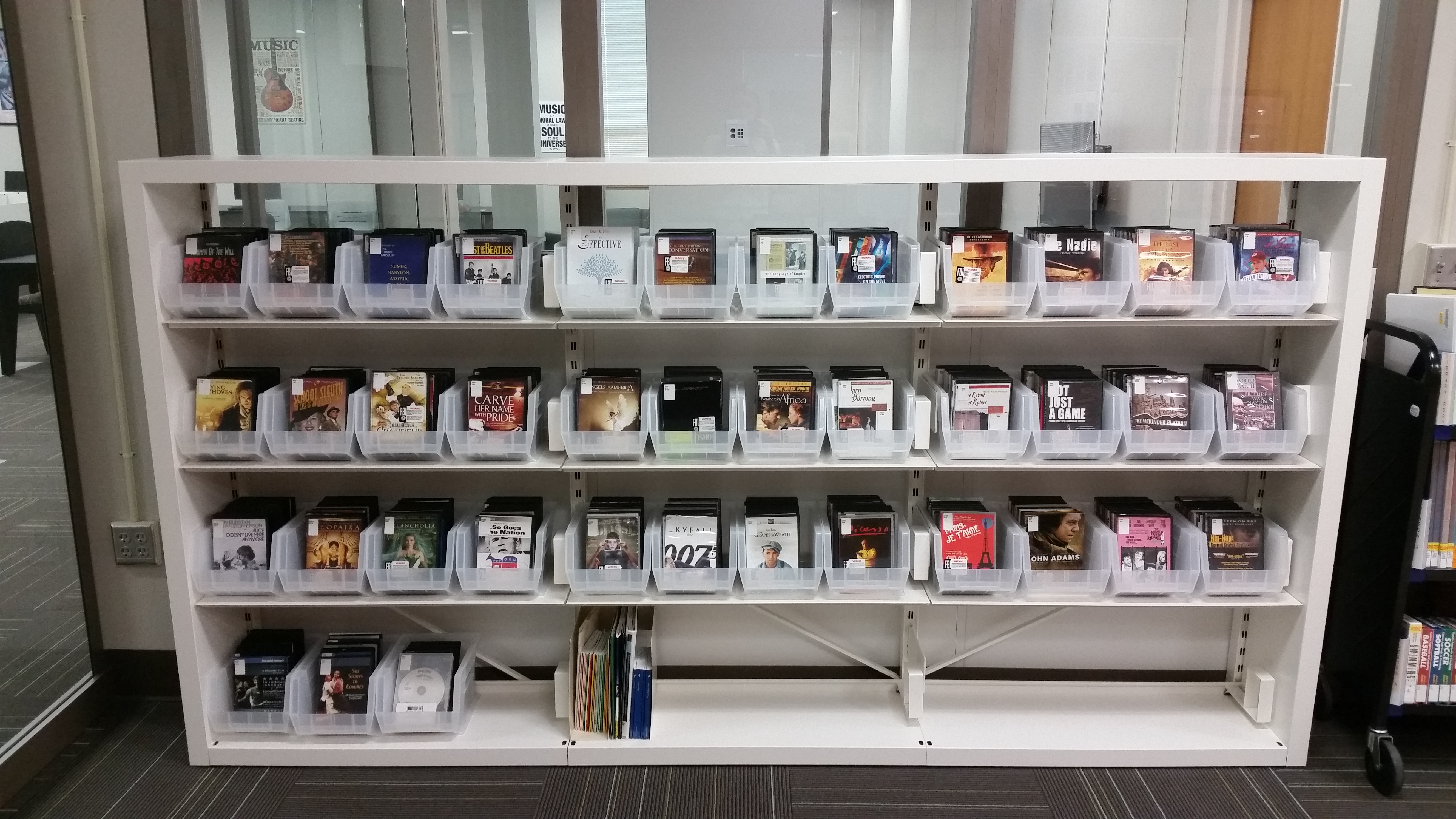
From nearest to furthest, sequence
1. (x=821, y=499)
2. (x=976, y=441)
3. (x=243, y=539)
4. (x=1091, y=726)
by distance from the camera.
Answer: (x=976, y=441)
(x=243, y=539)
(x=1091, y=726)
(x=821, y=499)

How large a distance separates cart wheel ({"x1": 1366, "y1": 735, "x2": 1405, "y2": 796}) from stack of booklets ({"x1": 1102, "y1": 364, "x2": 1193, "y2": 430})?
3.23 ft

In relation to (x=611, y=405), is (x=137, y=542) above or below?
below

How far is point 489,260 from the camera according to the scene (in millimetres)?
2379

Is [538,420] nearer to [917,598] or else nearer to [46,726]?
[917,598]

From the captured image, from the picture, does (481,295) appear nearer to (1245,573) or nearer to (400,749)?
(400,749)

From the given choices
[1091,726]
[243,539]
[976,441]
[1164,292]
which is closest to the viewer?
[1164,292]

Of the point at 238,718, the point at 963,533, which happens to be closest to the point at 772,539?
the point at 963,533

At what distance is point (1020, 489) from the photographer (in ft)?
9.16

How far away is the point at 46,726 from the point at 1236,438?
10.8 ft

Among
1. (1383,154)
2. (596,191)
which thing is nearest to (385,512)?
(596,191)

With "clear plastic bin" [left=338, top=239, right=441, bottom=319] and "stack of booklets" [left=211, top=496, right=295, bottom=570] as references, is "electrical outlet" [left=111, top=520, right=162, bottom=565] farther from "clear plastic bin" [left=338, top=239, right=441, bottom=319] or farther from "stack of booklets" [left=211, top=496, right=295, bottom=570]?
"clear plastic bin" [left=338, top=239, right=441, bottom=319]

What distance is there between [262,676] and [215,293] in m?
1.07

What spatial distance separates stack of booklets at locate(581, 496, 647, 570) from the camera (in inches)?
99.0

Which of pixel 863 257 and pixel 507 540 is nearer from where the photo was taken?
pixel 863 257
